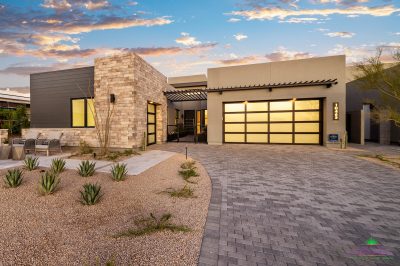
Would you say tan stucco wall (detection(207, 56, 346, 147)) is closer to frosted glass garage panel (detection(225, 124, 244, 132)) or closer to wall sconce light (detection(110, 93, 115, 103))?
frosted glass garage panel (detection(225, 124, 244, 132))

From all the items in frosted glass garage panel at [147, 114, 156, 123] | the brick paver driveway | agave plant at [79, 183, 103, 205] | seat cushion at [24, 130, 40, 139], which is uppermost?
frosted glass garage panel at [147, 114, 156, 123]

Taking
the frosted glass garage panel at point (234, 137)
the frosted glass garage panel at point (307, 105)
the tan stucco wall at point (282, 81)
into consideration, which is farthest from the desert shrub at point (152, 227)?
the frosted glass garage panel at point (307, 105)

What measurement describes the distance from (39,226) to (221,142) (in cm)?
1121

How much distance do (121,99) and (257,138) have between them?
30.1 ft

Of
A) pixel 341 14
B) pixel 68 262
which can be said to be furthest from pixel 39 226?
pixel 341 14

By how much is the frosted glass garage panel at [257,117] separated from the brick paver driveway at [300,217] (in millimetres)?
7360

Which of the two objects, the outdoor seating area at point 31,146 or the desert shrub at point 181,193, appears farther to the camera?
the outdoor seating area at point 31,146

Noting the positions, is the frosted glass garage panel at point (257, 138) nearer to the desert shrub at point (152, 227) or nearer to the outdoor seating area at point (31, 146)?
the desert shrub at point (152, 227)

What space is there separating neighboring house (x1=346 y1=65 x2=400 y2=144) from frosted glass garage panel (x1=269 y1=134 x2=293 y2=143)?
492 cm

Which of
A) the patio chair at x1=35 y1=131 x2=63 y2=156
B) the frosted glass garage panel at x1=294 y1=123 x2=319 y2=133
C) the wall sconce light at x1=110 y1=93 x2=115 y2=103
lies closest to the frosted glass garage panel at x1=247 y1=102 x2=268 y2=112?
the frosted glass garage panel at x1=294 y1=123 x2=319 y2=133

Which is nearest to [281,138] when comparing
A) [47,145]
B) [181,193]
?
[181,193]

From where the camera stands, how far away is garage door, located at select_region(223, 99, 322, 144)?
1197cm

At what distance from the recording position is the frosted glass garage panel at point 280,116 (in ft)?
40.1

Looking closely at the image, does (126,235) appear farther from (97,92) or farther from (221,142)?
(221,142)
